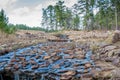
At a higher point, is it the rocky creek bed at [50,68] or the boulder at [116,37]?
the boulder at [116,37]

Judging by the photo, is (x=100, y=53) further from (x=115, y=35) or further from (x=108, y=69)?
(x=115, y=35)

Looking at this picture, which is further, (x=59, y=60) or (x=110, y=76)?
(x=59, y=60)

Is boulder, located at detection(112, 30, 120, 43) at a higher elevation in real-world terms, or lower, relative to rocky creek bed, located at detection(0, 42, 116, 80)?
higher

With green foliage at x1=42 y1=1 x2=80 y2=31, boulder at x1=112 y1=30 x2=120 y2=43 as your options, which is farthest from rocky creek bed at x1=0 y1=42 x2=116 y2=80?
green foliage at x1=42 y1=1 x2=80 y2=31

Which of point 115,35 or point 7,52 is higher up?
point 115,35

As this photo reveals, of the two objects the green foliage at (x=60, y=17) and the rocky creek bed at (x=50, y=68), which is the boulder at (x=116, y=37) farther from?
the green foliage at (x=60, y=17)

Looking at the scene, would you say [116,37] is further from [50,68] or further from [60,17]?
[60,17]

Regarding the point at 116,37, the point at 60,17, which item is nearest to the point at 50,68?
the point at 116,37

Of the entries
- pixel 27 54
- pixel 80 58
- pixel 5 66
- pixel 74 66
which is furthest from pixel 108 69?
pixel 27 54

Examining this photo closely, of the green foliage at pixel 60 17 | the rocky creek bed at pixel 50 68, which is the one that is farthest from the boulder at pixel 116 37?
the green foliage at pixel 60 17

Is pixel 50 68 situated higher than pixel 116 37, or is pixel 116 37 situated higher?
pixel 116 37

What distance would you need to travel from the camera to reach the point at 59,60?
12281 mm

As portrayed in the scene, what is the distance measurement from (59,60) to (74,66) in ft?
5.41

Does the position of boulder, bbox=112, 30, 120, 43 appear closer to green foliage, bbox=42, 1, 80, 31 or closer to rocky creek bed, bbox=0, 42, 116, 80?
→ rocky creek bed, bbox=0, 42, 116, 80
